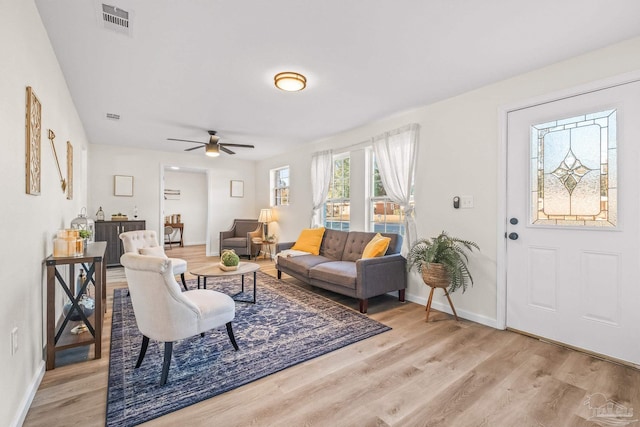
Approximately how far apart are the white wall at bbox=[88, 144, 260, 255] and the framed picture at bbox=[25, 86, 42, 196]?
14.9 feet

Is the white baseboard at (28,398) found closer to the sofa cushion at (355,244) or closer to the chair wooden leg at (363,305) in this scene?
the chair wooden leg at (363,305)

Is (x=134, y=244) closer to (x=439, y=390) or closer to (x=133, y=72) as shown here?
(x=133, y=72)

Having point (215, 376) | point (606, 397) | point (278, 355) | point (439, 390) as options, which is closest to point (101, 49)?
point (215, 376)

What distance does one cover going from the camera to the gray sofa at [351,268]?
3.34 meters

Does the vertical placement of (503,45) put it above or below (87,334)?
above

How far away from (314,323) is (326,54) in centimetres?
252

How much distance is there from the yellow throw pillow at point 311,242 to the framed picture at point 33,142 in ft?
11.0

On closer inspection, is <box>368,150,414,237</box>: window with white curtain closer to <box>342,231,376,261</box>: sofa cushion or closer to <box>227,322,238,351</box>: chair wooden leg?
<box>342,231,376,261</box>: sofa cushion

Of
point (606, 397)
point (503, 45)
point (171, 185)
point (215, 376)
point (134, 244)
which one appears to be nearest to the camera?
point (606, 397)

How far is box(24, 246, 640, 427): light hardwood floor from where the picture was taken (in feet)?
5.44

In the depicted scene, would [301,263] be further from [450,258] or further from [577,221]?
[577,221]

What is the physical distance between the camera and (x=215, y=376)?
2.05m

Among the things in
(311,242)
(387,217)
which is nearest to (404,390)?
(387,217)

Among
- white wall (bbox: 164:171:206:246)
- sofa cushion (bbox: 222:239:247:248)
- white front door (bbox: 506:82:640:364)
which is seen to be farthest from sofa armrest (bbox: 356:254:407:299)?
white wall (bbox: 164:171:206:246)
